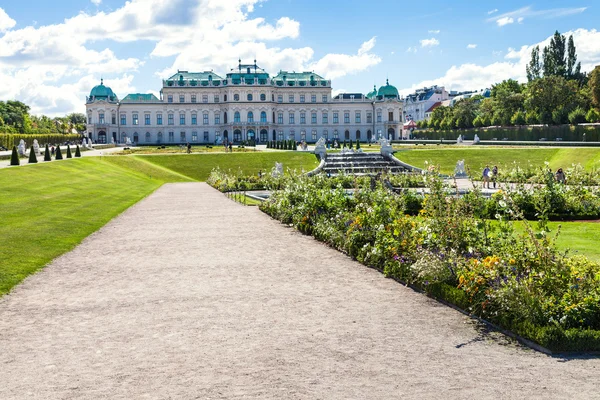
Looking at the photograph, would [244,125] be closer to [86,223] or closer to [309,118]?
[309,118]

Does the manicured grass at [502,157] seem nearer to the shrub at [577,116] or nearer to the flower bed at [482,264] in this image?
the shrub at [577,116]

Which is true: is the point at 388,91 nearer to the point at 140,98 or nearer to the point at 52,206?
the point at 140,98

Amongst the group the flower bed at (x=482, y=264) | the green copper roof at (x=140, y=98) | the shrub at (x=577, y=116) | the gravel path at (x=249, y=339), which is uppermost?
the green copper roof at (x=140, y=98)

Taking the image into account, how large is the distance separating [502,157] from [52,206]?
138ft

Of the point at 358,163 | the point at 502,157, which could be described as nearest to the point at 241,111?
the point at 358,163

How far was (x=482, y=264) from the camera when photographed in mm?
10367

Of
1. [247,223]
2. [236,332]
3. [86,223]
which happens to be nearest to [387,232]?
[236,332]

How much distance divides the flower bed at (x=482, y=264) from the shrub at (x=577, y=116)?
71683 mm

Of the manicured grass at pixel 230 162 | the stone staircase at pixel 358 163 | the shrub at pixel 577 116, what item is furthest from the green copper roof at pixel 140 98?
the shrub at pixel 577 116

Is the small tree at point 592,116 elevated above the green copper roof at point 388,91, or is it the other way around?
the green copper roof at point 388,91

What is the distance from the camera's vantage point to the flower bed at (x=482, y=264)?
349 inches

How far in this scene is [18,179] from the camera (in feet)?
113

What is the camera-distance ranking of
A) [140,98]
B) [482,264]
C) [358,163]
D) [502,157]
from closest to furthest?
[482,264]
[358,163]
[502,157]
[140,98]

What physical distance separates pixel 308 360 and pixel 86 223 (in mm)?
15858
